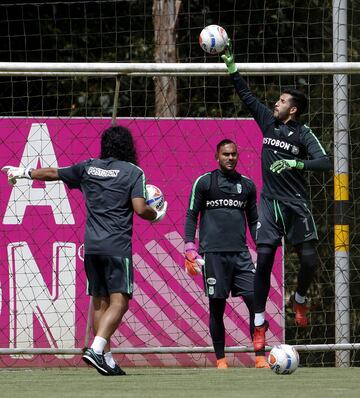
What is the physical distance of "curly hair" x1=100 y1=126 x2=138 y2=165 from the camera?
9734 mm

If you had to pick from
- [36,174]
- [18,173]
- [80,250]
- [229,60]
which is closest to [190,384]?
[36,174]

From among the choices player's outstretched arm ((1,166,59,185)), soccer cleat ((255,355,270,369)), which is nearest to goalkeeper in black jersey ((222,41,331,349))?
soccer cleat ((255,355,270,369))

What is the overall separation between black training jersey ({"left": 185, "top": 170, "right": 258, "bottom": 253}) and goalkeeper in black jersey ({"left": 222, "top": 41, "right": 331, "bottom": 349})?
0.60 metres

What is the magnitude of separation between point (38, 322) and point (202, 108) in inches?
187

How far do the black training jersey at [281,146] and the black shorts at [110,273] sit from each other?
5.00 ft

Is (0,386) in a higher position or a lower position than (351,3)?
lower

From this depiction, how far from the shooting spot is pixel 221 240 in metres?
11.1

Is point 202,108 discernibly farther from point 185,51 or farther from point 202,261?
point 202,261

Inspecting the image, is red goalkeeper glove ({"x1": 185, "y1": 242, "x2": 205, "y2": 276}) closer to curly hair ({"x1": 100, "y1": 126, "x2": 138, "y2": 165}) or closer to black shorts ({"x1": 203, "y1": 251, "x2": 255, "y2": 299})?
black shorts ({"x1": 203, "y1": 251, "x2": 255, "y2": 299})

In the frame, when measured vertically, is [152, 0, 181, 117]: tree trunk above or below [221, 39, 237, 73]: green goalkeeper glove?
above

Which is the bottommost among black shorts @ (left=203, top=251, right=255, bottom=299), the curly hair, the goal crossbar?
black shorts @ (left=203, top=251, right=255, bottom=299)

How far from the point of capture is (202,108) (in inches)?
626

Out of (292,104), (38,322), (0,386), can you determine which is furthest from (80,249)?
(0,386)

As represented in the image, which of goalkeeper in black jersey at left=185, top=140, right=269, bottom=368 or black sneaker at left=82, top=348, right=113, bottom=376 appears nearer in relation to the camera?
black sneaker at left=82, top=348, right=113, bottom=376
